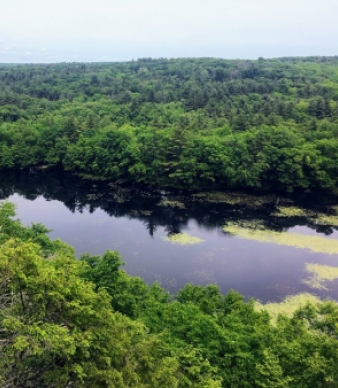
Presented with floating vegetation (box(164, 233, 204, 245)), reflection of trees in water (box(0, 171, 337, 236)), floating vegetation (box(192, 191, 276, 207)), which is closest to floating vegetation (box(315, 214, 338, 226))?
reflection of trees in water (box(0, 171, 337, 236))

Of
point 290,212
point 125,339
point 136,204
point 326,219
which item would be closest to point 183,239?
point 136,204

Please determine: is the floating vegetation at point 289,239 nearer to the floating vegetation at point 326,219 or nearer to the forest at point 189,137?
the floating vegetation at point 326,219

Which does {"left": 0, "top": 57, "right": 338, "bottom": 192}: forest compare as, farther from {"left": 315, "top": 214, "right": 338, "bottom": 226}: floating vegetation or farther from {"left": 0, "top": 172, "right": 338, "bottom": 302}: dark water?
{"left": 315, "top": 214, "right": 338, "bottom": 226}: floating vegetation

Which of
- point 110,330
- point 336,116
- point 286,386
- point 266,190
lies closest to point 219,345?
point 286,386

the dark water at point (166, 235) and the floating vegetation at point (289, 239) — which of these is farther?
the floating vegetation at point (289, 239)

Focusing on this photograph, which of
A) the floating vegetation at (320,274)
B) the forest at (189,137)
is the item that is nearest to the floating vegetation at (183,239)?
the floating vegetation at (320,274)

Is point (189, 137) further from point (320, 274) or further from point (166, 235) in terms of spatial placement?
point (320, 274)
